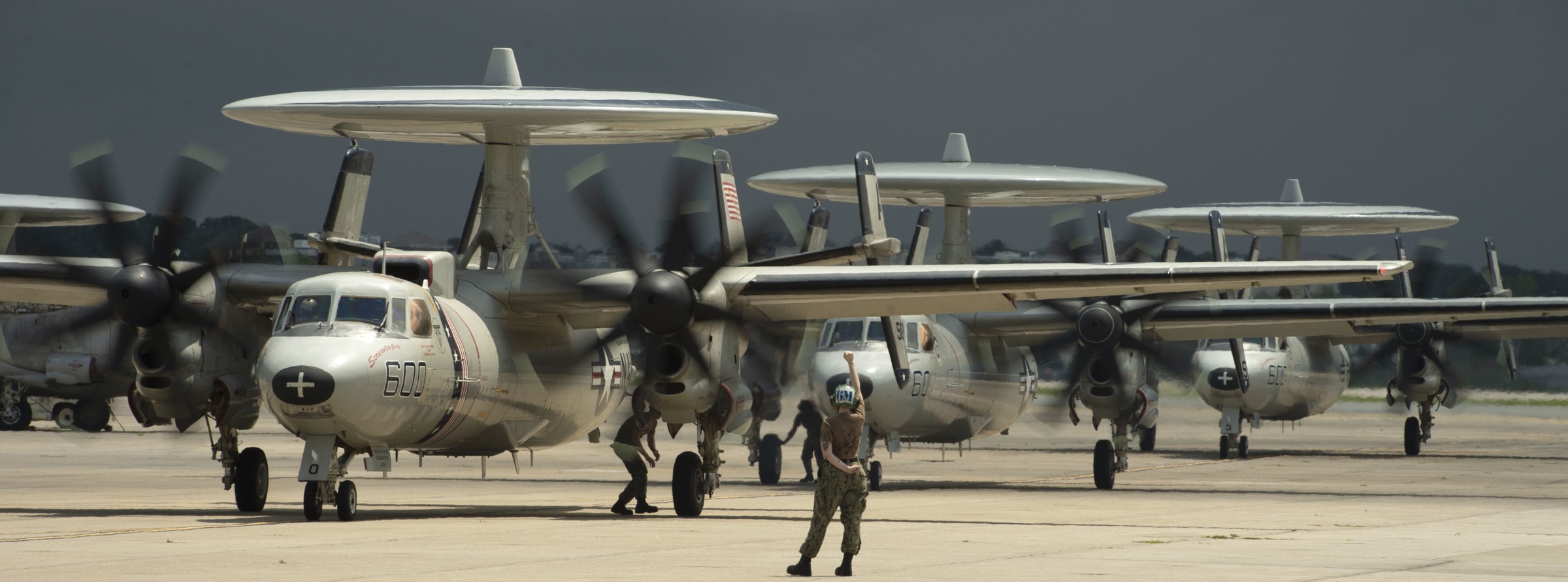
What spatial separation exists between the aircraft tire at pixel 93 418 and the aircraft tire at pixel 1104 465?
1155 inches

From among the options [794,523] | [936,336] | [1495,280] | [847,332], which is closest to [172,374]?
[794,523]

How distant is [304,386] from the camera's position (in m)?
15.6

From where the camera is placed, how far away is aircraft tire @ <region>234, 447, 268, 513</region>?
18.6 metres

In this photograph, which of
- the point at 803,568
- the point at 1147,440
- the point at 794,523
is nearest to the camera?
the point at 803,568

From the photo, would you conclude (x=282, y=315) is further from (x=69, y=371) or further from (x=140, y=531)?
(x=69, y=371)

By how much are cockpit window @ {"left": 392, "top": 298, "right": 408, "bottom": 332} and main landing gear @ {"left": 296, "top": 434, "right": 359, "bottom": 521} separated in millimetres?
1297

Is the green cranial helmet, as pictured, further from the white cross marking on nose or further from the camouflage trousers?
the white cross marking on nose

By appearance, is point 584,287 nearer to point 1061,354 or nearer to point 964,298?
point 964,298

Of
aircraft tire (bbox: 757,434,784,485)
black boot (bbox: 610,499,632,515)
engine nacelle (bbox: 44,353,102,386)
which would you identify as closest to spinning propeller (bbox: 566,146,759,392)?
black boot (bbox: 610,499,632,515)

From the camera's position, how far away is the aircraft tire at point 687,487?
19.4 metres

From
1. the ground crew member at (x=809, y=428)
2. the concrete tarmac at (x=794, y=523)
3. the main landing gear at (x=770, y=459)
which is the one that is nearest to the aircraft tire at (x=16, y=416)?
the concrete tarmac at (x=794, y=523)

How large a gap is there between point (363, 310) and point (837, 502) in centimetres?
665

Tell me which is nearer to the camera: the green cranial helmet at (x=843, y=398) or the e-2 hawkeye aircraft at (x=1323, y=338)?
the green cranial helmet at (x=843, y=398)

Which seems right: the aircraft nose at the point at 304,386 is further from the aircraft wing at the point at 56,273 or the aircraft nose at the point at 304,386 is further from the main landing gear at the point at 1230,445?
the main landing gear at the point at 1230,445
